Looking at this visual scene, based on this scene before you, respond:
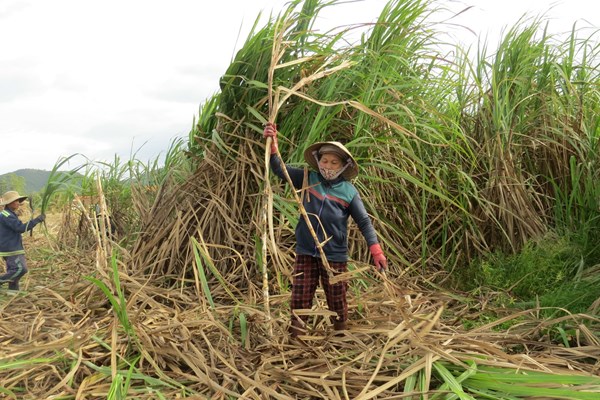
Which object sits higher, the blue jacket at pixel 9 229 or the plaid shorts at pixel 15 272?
the blue jacket at pixel 9 229

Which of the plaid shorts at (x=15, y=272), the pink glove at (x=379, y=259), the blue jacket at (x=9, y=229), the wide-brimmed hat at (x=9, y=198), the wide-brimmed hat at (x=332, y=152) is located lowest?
the plaid shorts at (x=15, y=272)

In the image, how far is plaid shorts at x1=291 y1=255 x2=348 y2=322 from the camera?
7.91ft

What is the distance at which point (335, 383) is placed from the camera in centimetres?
187

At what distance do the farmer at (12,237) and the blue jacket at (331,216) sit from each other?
103 inches

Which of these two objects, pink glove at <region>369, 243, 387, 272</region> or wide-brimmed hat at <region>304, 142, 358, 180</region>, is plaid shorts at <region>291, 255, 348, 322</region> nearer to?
pink glove at <region>369, 243, 387, 272</region>

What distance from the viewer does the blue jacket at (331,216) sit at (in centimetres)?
238

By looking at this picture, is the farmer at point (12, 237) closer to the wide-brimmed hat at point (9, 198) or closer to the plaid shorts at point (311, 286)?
the wide-brimmed hat at point (9, 198)

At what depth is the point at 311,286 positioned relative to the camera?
2434 mm

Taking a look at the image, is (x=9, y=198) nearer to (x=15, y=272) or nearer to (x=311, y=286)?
(x=15, y=272)

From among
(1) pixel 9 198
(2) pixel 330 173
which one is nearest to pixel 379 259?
(2) pixel 330 173

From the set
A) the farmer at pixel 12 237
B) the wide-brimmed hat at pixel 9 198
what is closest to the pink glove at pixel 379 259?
the farmer at pixel 12 237

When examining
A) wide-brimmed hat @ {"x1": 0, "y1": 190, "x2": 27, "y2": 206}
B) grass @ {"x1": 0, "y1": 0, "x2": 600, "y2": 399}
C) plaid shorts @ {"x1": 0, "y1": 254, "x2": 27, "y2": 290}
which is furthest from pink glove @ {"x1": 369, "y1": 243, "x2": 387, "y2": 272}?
wide-brimmed hat @ {"x1": 0, "y1": 190, "x2": 27, "y2": 206}

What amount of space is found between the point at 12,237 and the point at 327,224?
313 centimetres

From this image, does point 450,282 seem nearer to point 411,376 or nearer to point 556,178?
point 556,178
